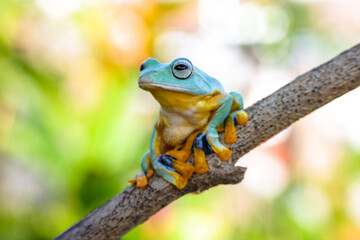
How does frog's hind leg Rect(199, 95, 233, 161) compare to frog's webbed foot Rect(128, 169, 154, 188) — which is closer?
frog's hind leg Rect(199, 95, 233, 161)

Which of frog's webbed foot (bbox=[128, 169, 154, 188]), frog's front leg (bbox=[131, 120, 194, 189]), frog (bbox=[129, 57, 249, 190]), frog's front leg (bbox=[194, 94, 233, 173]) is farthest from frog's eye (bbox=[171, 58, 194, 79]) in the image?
frog's webbed foot (bbox=[128, 169, 154, 188])

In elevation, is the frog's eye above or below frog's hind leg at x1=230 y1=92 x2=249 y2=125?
above

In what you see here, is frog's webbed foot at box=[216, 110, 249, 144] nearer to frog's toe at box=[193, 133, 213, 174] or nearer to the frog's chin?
frog's toe at box=[193, 133, 213, 174]

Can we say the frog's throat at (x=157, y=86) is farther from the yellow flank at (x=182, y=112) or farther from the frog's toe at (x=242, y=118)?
the frog's toe at (x=242, y=118)

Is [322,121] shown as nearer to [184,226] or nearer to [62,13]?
[184,226]

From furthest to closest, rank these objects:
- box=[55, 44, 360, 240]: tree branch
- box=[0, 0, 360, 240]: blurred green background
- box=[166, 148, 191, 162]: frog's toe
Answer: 1. box=[0, 0, 360, 240]: blurred green background
2. box=[166, 148, 191, 162]: frog's toe
3. box=[55, 44, 360, 240]: tree branch

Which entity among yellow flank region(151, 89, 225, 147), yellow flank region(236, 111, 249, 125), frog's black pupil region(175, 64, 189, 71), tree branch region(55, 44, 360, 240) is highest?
frog's black pupil region(175, 64, 189, 71)

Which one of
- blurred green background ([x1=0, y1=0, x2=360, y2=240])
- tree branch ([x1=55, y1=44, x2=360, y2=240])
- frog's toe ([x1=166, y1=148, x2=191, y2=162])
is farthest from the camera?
blurred green background ([x1=0, y1=0, x2=360, y2=240])

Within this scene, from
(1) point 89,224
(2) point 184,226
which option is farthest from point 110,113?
(1) point 89,224
